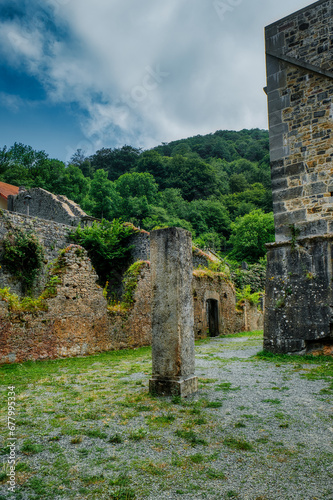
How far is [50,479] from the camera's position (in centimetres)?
258

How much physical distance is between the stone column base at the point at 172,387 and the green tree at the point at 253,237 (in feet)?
124

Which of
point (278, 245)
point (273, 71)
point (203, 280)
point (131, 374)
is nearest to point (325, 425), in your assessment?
point (131, 374)

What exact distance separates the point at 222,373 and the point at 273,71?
26.8 ft

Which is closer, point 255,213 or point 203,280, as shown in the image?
point 203,280

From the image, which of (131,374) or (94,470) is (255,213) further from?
(94,470)

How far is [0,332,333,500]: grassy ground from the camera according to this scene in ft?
8.14

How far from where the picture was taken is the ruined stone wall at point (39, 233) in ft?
41.4

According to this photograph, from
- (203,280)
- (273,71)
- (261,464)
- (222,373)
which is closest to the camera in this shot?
(261,464)

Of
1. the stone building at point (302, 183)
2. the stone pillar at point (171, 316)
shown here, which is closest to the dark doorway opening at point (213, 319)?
the stone building at point (302, 183)

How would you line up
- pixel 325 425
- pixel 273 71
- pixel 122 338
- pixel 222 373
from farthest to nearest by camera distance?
1. pixel 122 338
2. pixel 273 71
3. pixel 222 373
4. pixel 325 425

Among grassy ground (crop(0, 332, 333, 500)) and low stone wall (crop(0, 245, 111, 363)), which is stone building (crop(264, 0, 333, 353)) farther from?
low stone wall (crop(0, 245, 111, 363))

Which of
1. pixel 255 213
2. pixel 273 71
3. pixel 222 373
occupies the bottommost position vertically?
pixel 222 373

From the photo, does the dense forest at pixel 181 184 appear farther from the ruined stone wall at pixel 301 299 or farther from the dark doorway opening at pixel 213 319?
the ruined stone wall at pixel 301 299

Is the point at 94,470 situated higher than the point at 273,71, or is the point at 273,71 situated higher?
the point at 273,71
